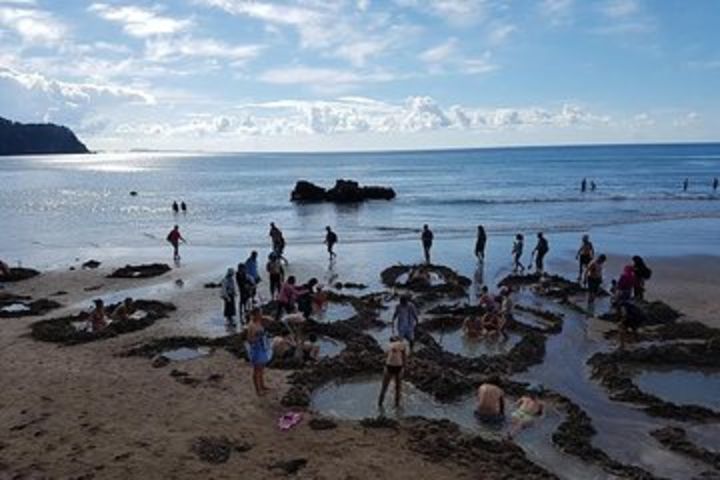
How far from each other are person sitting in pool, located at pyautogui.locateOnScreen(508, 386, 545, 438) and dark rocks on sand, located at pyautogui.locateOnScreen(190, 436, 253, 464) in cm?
487

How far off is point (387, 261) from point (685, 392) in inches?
771

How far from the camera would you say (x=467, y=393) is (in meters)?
15.3

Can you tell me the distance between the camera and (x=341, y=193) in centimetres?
7888

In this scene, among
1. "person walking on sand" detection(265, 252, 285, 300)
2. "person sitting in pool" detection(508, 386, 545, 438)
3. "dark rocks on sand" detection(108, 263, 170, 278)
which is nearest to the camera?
"person sitting in pool" detection(508, 386, 545, 438)

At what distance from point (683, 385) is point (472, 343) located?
548 cm

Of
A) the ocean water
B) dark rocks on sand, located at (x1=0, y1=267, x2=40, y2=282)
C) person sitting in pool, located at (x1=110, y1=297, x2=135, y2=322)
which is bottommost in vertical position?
the ocean water

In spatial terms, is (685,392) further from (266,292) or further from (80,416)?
(266,292)

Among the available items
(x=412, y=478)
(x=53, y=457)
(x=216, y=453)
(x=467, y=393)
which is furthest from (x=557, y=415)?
(x=53, y=457)

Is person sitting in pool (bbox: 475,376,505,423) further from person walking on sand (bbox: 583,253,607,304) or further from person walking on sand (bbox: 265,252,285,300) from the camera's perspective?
person walking on sand (bbox: 265,252,285,300)

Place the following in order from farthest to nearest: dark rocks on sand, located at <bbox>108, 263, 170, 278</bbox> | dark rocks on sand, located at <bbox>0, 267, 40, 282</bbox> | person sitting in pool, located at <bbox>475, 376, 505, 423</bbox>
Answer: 1. dark rocks on sand, located at <bbox>108, 263, 170, 278</bbox>
2. dark rocks on sand, located at <bbox>0, 267, 40, 282</bbox>
3. person sitting in pool, located at <bbox>475, 376, 505, 423</bbox>

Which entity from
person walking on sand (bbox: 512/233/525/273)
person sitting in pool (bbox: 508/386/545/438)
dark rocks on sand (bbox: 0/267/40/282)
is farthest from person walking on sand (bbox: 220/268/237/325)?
person walking on sand (bbox: 512/233/525/273)

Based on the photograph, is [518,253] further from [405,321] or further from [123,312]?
[123,312]

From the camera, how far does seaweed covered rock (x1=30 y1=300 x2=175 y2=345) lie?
19750 millimetres

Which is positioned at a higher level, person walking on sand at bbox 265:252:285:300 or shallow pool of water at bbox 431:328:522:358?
person walking on sand at bbox 265:252:285:300
